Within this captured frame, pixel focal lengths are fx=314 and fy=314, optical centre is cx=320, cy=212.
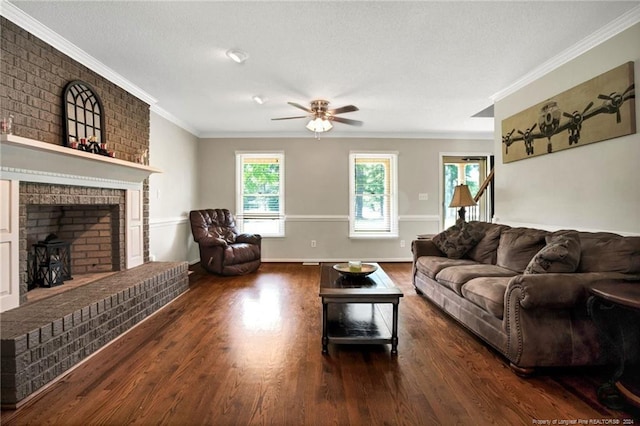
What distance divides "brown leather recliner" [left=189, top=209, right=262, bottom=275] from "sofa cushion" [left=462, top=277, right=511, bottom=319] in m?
3.42

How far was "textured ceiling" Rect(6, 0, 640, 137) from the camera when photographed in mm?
2268

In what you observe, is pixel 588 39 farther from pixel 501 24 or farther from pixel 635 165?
pixel 635 165

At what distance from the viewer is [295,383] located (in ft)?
6.44

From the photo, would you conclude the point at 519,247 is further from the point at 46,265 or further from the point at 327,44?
the point at 46,265

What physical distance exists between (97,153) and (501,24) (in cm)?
373

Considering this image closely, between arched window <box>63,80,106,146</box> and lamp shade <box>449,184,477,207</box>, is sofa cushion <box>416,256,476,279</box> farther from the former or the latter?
arched window <box>63,80,106,146</box>

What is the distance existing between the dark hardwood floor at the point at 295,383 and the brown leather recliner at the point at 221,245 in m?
1.92

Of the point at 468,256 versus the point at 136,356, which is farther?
the point at 468,256

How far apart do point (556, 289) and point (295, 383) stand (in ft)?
5.66

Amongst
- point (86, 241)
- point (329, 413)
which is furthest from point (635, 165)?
point (86, 241)

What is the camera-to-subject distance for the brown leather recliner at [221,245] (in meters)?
4.88

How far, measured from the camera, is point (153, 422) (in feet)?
5.26

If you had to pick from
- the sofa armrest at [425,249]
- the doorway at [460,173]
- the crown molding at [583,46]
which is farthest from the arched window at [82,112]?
the doorway at [460,173]

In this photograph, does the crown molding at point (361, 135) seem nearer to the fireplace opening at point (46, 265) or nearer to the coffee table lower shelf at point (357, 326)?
the fireplace opening at point (46, 265)
